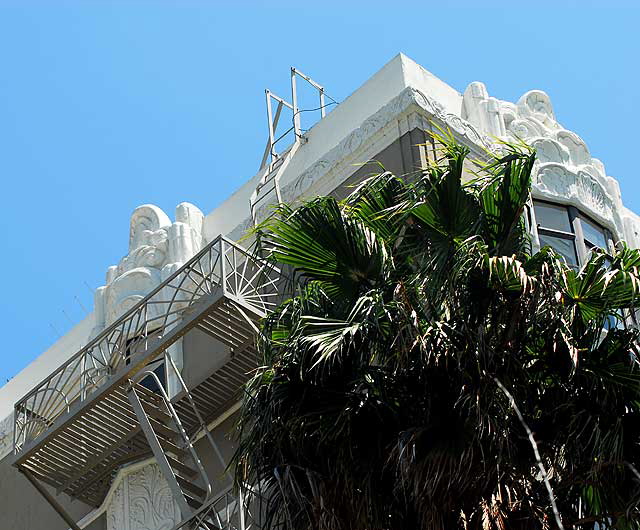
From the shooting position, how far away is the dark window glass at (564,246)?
18281mm

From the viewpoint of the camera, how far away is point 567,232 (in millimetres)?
18656

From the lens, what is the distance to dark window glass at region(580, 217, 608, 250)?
18906mm

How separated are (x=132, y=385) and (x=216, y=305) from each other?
1379mm

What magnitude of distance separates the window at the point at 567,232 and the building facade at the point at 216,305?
20 millimetres

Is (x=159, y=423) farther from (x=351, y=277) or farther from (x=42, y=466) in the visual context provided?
(x=351, y=277)

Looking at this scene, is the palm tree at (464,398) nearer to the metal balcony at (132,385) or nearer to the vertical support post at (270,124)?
the metal balcony at (132,385)

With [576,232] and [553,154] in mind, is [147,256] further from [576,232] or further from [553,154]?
[576,232]

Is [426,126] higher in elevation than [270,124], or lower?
lower

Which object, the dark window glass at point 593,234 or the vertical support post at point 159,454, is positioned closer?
the vertical support post at point 159,454

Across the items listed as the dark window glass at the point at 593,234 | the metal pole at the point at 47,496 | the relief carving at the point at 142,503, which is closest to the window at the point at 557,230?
the dark window glass at the point at 593,234

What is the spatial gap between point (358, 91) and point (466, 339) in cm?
714

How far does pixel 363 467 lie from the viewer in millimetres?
13086

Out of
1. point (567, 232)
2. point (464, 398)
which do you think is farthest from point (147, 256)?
point (464, 398)

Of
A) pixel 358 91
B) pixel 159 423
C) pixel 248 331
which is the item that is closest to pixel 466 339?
pixel 248 331
